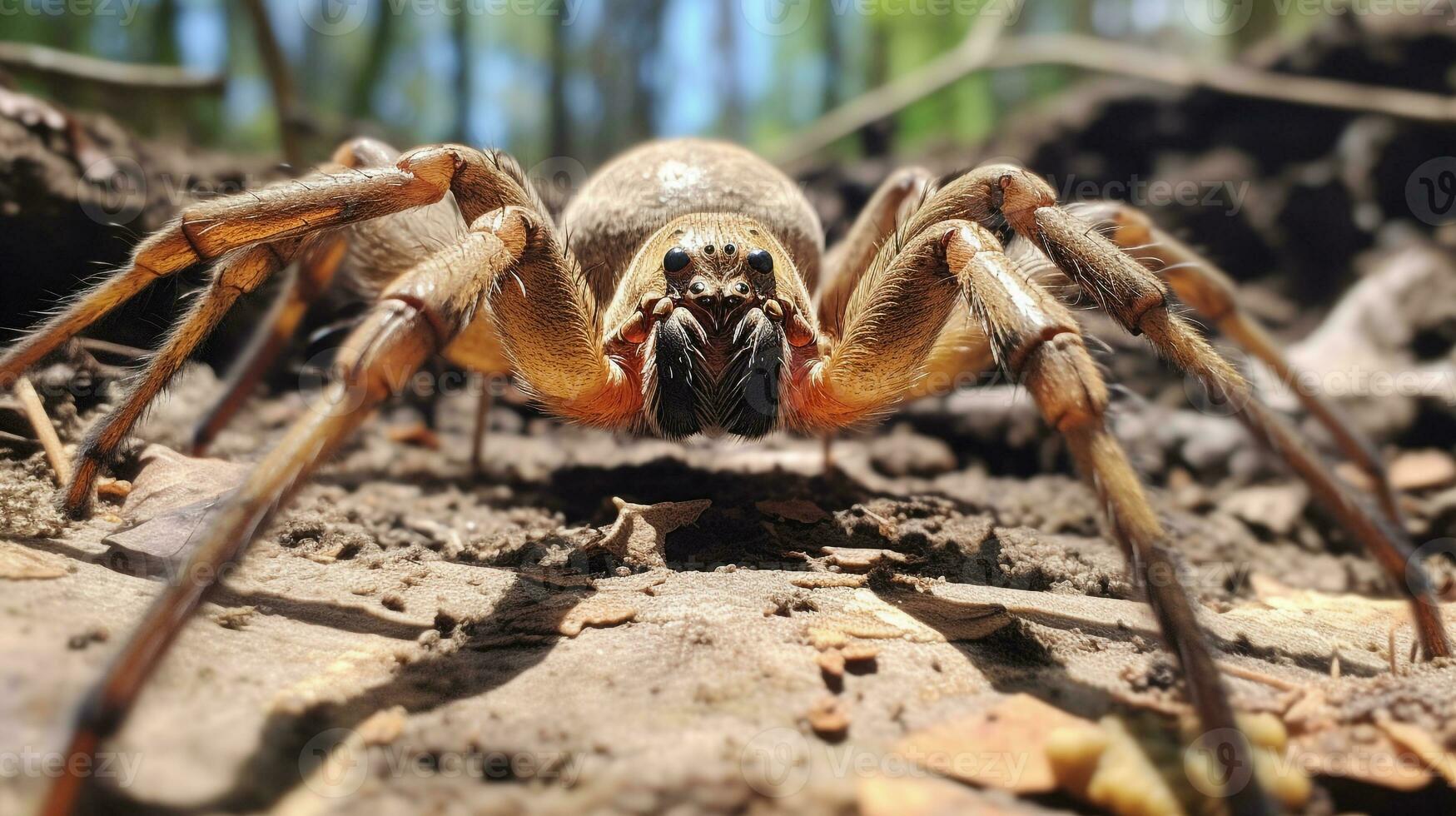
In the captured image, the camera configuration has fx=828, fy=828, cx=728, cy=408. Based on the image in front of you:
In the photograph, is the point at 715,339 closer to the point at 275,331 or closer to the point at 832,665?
the point at 832,665

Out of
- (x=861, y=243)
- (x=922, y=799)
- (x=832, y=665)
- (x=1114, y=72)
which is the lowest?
(x=922, y=799)

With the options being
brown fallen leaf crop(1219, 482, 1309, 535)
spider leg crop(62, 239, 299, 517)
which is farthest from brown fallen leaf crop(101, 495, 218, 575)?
brown fallen leaf crop(1219, 482, 1309, 535)

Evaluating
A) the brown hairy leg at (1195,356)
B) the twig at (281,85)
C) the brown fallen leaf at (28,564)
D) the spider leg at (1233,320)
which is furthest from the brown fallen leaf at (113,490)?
the twig at (281,85)

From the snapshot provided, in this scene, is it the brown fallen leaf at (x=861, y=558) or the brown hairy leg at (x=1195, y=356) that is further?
the brown fallen leaf at (x=861, y=558)

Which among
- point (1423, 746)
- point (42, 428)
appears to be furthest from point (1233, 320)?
point (42, 428)

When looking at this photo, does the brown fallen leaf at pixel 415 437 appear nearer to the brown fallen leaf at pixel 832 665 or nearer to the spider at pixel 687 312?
the spider at pixel 687 312

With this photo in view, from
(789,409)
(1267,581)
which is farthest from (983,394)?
(789,409)

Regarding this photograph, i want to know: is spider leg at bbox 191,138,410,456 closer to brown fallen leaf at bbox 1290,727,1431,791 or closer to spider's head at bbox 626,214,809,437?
spider's head at bbox 626,214,809,437
